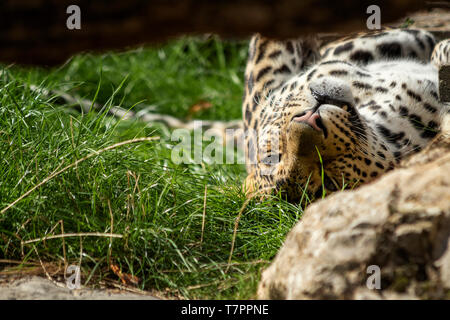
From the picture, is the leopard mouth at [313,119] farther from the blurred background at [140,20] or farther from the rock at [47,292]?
the rock at [47,292]

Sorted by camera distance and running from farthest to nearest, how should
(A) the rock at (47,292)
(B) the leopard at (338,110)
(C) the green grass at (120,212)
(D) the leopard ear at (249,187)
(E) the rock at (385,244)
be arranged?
(D) the leopard ear at (249,187)
(B) the leopard at (338,110)
(C) the green grass at (120,212)
(A) the rock at (47,292)
(E) the rock at (385,244)

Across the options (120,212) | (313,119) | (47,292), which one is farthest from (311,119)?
(47,292)

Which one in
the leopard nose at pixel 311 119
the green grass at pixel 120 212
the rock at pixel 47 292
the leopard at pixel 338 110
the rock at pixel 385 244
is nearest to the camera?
the rock at pixel 385 244

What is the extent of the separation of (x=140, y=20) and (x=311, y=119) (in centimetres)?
149

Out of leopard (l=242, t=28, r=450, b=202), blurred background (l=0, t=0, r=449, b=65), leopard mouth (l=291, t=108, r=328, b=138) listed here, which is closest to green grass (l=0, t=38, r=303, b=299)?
leopard (l=242, t=28, r=450, b=202)

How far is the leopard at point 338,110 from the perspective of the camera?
12.1 ft

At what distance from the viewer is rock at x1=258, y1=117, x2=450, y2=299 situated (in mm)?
2242

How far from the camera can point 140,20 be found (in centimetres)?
236

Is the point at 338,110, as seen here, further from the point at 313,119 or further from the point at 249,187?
the point at 249,187

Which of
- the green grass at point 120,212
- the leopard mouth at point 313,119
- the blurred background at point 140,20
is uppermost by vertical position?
the blurred background at point 140,20

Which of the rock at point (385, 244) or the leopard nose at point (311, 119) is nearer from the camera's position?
the rock at point (385, 244)

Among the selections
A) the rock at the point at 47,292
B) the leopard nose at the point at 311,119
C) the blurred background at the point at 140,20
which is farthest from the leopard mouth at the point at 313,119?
the rock at the point at 47,292

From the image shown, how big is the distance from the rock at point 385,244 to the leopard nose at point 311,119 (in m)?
1.10

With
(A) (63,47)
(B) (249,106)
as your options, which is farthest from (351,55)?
(A) (63,47)
